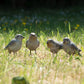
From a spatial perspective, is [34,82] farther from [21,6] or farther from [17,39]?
[21,6]

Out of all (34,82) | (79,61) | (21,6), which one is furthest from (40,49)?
(21,6)

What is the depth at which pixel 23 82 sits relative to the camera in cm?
209

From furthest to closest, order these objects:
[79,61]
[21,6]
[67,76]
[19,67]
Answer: [21,6] < [79,61] < [19,67] < [67,76]

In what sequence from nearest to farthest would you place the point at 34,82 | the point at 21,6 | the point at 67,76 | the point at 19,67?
the point at 34,82, the point at 67,76, the point at 19,67, the point at 21,6

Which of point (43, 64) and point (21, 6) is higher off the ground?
point (21, 6)

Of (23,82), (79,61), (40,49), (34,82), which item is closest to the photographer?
(23,82)

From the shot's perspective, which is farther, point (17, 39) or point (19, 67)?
point (17, 39)

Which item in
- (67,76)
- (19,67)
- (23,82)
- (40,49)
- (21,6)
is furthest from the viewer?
(21,6)

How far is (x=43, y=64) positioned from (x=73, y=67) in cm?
45

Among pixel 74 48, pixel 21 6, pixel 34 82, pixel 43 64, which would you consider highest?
pixel 21 6

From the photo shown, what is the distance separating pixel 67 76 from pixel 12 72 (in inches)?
29.5

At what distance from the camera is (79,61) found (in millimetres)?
3164

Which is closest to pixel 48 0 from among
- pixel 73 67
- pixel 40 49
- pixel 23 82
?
pixel 40 49

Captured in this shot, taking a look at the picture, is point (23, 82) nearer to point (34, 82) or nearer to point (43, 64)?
point (34, 82)
